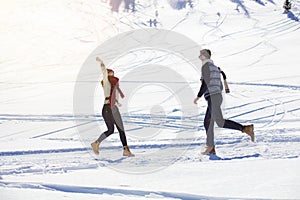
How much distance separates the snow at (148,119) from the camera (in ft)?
15.6

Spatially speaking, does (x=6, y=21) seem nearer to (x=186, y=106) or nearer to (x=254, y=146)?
(x=186, y=106)

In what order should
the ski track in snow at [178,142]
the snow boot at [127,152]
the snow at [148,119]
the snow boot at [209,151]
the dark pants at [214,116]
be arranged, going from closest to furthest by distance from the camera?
the snow at [148,119] → the ski track in snow at [178,142] → the dark pants at [214,116] → the snow boot at [209,151] → the snow boot at [127,152]

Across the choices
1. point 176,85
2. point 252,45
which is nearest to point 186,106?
point 176,85

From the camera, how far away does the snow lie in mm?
4758

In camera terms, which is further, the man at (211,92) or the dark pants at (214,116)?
the dark pants at (214,116)

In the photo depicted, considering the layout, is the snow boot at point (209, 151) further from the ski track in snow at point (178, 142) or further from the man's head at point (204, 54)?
the man's head at point (204, 54)

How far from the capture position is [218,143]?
720 centimetres

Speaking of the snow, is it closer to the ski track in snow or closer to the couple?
the ski track in snow

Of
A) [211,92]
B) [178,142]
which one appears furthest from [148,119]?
[211,92]

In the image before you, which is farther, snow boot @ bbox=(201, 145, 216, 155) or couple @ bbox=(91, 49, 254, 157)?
snow boot @ bbox=(201, 145, 216, 155)

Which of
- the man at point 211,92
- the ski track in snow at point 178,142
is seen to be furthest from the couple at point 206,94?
the ski track in snow at point 178,142

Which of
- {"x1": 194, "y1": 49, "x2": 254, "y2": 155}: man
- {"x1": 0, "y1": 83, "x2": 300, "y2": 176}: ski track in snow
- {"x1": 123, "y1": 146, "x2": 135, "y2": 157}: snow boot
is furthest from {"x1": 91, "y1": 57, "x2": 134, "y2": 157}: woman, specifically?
{"x1": 194, "y1": 49, "x2": 254, "y2": 155}: man

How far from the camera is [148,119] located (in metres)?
10.3

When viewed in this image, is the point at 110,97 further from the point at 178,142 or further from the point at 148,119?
the point at 148,119
